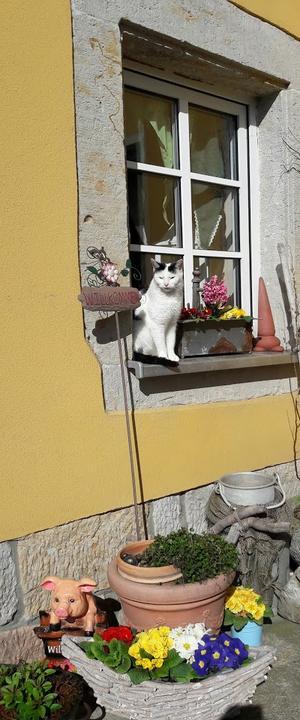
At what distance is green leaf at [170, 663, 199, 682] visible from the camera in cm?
203

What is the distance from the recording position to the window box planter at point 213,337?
3.11m

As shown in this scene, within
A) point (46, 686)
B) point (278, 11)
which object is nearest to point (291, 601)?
point (46, 686)

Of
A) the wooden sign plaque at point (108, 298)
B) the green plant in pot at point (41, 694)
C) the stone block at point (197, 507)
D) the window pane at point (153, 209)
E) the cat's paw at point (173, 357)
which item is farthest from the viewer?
the window pane at point (153, 209)

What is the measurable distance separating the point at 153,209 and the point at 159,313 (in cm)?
82

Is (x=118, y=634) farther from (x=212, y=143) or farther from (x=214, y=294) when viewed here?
(x=212, y=143)

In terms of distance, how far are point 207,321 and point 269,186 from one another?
3.64ft

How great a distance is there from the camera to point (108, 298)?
2551 mm

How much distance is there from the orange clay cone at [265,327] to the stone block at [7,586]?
1.89 m

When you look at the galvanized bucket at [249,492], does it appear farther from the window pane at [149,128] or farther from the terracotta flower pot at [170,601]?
the window pane at [149,128]

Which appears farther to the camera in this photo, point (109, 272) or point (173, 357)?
point (173, 357)

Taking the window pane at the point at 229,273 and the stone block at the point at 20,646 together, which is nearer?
the stone block at the point at 20,646

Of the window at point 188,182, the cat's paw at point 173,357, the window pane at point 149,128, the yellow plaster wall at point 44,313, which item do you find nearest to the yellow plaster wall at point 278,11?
the window at point 188,182

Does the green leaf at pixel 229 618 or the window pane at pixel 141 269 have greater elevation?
the window pane at pixel 141 269

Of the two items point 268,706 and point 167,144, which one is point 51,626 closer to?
point 268,706
